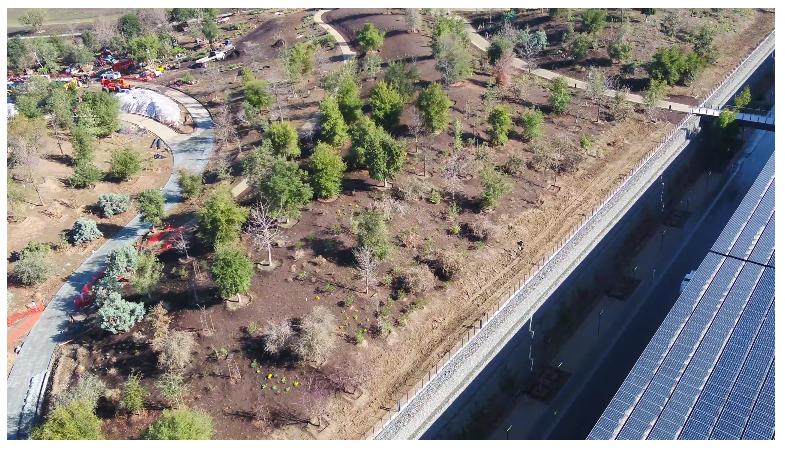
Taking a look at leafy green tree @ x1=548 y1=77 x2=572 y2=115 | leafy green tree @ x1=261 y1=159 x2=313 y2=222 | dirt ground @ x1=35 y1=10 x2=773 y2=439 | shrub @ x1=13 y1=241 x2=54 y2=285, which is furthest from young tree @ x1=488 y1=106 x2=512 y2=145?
shrub @ x1=13 y1=241 x2=54 y2=285

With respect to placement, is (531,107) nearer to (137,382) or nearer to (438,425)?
(438,425)

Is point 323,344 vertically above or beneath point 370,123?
beneath

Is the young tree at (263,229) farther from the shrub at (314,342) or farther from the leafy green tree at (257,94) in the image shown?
the leafy green tree at (257,94)

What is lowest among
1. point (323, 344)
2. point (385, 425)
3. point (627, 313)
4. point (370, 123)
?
point (627, 313)

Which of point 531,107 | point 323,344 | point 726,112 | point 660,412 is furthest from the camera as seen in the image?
point 531,107

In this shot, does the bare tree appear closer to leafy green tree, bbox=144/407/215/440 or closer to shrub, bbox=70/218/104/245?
leafy green tree, bbox=144/407/215/440

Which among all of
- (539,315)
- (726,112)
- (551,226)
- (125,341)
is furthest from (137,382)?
(726,112)
